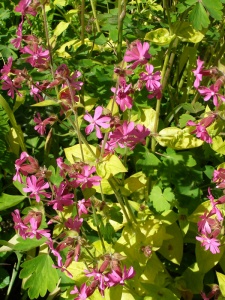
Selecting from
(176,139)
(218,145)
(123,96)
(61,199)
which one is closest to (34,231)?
(61,199)

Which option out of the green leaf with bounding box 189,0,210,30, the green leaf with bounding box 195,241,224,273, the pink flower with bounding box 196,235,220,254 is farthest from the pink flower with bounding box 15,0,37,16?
the green leaf with bounding box 195,241,224,273

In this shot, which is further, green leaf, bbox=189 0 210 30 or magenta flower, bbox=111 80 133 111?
green leaf, bbox=189 0 210 30

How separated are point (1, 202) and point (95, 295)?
1.19 ft

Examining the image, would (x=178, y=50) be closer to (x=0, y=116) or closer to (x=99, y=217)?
(x=0, y=116)

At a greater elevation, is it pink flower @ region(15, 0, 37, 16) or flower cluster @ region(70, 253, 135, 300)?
pink flower @ region(15, 0, 37, 16)

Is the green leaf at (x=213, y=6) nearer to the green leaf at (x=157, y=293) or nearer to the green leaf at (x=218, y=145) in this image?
the green leaf at (x=218, y=145)

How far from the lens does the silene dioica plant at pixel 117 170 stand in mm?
982

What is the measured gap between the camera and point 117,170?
103cm

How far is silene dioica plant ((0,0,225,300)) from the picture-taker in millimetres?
982

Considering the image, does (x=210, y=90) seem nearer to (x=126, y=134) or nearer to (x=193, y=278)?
(x=126, y=134)

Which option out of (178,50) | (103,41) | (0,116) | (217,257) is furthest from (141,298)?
(178,50)

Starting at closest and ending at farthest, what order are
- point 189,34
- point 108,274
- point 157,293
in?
point 108,274 → point 157,293 → point 189,34

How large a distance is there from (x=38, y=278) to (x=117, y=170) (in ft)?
1.07

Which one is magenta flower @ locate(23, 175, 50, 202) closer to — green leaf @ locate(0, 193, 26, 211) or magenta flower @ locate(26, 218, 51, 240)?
magenta flower @ locate(26, 218, 51, 240)
